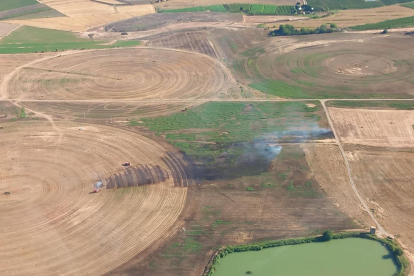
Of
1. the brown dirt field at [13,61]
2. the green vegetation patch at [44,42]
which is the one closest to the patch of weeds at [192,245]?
the brown dirt field at [13,61]

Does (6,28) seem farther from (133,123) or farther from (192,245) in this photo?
(192,245)

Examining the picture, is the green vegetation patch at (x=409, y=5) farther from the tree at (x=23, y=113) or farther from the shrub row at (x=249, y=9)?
the tree at (x=23, y=113)

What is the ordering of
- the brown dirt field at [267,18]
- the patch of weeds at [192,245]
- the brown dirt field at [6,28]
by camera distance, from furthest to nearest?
the brown dirt field at [267,18]
the brown dirt field at [6,28]
the patch of weeds at [192,245]

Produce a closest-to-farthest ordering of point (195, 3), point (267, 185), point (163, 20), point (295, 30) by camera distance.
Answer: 1. point (267, 185)
2. point (295, 30)
3. point (163, 20)
4. point (195, 3)

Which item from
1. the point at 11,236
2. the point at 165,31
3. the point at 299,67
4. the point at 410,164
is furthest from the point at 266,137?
the point at 165,31

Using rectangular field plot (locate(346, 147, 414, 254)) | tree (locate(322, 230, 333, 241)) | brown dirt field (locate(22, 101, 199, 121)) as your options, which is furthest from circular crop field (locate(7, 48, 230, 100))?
tree (locate(322, 230, 333, 241))

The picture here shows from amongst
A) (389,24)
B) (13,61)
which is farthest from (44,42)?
(389,24)
